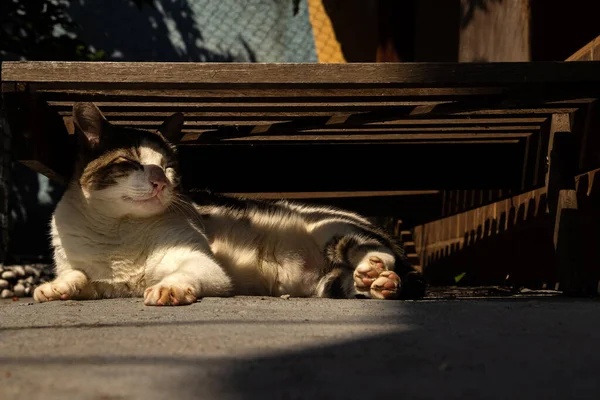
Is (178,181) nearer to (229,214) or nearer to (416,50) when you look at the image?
(229,214)

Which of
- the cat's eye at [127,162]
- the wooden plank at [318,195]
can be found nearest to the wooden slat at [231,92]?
the cat's eye at [127,162]

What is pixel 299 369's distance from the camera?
1.23 meters

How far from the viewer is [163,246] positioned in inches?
111

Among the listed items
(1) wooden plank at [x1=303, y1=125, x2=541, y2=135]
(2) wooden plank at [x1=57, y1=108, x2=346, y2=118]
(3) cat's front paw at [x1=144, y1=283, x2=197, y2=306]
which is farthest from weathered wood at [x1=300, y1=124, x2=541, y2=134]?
(3) cat's front paw at [x1=144, y1=283, x2=197, y2=306]

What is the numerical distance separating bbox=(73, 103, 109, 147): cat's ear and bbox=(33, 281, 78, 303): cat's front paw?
0.61 metres

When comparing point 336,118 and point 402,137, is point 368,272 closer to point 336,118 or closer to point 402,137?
point 336,118

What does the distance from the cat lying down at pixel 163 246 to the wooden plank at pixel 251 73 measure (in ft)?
0.51

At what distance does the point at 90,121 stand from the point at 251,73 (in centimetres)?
66

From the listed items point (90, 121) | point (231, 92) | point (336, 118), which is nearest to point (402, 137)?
point (336, 118)

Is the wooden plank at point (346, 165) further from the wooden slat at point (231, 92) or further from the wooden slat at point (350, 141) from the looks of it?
the wooden slat at point (231, 92)

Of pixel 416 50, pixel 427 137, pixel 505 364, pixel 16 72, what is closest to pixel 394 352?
pixel 505 364

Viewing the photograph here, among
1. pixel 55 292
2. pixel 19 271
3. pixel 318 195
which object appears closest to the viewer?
pixel 55 292

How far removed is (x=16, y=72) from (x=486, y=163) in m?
2.34

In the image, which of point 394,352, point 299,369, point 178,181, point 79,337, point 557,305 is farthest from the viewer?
point 178,181
